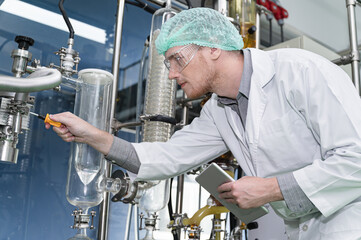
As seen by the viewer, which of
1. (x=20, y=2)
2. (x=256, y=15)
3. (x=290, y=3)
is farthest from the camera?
(x=290, y=3)

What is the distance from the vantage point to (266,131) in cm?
101

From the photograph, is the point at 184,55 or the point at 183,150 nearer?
the point at 184,55

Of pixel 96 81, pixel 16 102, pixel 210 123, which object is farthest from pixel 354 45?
pixel 16 102

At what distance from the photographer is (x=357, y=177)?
828 millimetres

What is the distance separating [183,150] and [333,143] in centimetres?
51

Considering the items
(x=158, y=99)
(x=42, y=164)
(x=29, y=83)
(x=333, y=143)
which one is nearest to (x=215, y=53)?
(x=158, y=99)

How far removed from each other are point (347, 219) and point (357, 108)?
0.27 metres

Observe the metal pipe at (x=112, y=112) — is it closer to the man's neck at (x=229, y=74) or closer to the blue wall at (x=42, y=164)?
the blue wall at (x=42, y=164)

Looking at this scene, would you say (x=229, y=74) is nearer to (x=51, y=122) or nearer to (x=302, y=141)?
(x=302, y=141)

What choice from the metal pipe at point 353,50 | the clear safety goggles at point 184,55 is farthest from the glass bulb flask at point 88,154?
the metal pipe at point 353,50

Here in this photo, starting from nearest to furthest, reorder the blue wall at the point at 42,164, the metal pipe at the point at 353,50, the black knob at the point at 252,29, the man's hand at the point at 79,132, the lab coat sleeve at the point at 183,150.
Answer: the man's hand at the point at 79,132
the lab coat sleeve at the point at 183,150
the blue wall at the point at 42,164
the metal pipe at the point at 353,50
the black knob at the point at 252,29

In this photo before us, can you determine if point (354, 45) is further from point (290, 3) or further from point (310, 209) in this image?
point (290, 3)

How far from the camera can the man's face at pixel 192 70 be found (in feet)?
3.63

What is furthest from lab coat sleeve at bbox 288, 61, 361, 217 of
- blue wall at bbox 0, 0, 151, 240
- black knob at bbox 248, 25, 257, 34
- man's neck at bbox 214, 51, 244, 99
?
blue wall at bbox 0, 0, 151, 240
